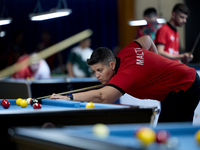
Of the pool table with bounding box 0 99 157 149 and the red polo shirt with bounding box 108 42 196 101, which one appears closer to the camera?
the pool table with bounding box 0 99 157 149

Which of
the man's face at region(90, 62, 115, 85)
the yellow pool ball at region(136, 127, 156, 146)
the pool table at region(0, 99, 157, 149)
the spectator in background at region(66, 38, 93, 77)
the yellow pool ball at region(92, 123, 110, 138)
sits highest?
the yellow pool ball at region(136, 127, 156, 146)

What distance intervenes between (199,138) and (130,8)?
737cm

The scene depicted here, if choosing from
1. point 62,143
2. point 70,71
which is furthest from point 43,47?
point 62,143

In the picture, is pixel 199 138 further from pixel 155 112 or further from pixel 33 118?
pixel 33 118

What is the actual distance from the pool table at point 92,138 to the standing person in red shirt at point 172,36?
2.37 metres

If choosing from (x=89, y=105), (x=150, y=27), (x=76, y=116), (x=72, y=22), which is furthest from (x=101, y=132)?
(x=72, y=22)

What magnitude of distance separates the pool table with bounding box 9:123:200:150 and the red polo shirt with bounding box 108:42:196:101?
33.4 inches

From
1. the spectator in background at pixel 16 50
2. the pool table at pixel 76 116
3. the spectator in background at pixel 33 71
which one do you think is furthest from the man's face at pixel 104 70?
the spectator in background at pixel 16 50

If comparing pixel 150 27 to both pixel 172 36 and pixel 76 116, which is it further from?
pixel 76 116

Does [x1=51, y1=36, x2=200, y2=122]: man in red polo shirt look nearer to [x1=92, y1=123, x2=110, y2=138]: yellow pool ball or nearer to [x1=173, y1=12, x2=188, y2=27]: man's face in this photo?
[x1=92, y1=123, x2=110, y2=138]: yellow pool ball

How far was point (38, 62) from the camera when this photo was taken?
5438mm

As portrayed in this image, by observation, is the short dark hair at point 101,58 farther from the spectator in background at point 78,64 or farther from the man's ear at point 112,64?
the spectator in background at point 78,64

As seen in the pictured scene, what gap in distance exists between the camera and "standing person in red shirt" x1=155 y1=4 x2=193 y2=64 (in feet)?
12.1

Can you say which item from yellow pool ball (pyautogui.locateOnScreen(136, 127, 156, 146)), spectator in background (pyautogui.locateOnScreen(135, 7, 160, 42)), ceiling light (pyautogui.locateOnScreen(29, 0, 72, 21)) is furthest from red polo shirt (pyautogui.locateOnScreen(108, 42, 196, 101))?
ceiling light (pyautogui.locateOnScreen(29, 0, 72, 21))
